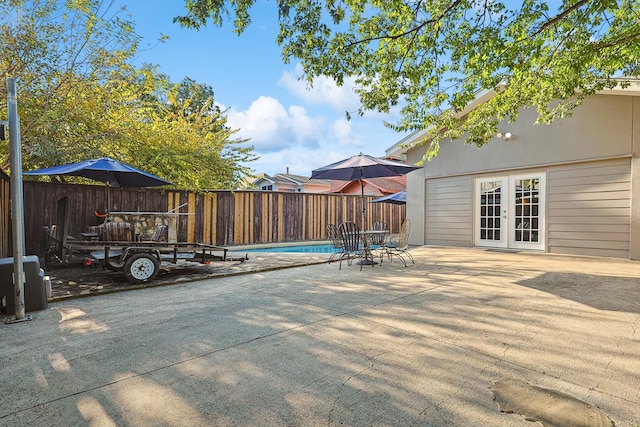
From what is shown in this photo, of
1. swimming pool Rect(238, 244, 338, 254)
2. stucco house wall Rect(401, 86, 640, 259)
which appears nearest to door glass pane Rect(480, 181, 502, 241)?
stucco house wall Rect(401, 86, 640, 259)

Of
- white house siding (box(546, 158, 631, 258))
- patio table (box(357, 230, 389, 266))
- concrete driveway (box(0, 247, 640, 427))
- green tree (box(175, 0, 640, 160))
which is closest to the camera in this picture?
concrete driveway (box(0, 247, 640, 427))

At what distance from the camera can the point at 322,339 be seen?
2.86 meters

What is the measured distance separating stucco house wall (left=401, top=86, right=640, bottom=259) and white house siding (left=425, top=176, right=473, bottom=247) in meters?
0.03

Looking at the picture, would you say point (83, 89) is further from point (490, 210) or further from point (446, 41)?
point (490, 210)

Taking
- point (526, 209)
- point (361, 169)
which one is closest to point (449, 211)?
point (526, 209)

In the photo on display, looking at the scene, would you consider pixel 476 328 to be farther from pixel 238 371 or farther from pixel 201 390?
pixel 201 390

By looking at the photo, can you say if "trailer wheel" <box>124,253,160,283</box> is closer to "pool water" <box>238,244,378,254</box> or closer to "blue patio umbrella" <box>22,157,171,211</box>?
"blue patio umbrella" <box>22,157,171,211</box>

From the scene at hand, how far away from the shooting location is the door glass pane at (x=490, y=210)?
929 cm

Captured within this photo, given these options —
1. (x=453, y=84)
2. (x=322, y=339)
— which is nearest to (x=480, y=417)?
(x=322, y=339)

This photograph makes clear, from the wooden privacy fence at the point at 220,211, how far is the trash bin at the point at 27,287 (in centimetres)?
362

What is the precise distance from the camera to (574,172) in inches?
311

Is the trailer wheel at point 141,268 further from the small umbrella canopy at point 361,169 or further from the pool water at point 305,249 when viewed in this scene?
the pool water at point 305,249

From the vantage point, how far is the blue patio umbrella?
19.6ft

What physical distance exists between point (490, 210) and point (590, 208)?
7.32ft
